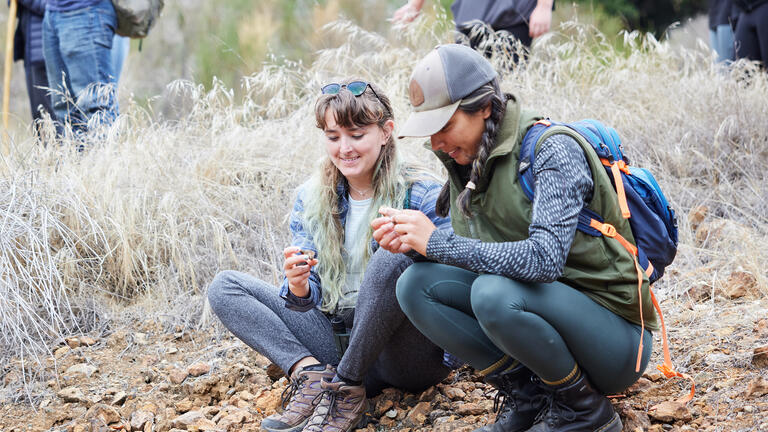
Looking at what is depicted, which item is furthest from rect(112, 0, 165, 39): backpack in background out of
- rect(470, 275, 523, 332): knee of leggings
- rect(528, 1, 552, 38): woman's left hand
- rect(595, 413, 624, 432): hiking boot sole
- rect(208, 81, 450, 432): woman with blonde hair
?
rect(595, 413, 624, 432): hiking boot sole

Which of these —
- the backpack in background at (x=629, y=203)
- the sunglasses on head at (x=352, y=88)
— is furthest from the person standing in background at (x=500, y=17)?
the backpack in background at (x=629, y=203)

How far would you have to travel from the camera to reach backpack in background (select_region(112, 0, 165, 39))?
4223 mm

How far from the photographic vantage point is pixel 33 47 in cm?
440

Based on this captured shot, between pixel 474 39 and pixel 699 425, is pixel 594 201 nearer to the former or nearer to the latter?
pixel 699 425

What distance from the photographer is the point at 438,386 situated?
2.45 metres

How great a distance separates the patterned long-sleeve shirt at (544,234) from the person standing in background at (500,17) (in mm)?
2541

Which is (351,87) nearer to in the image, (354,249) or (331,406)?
(354,249)

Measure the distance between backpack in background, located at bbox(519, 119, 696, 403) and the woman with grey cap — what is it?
0.07 feet

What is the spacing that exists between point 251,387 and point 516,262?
1.29 meters

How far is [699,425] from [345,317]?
3.31 feet

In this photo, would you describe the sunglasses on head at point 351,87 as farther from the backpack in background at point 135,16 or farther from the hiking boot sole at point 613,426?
the backpack in background at point 135,16

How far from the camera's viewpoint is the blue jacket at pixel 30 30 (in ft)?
14.1

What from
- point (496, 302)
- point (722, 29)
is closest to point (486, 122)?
point (496, 302)

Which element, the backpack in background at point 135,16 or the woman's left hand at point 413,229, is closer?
the woman's left hand at point 413,229
